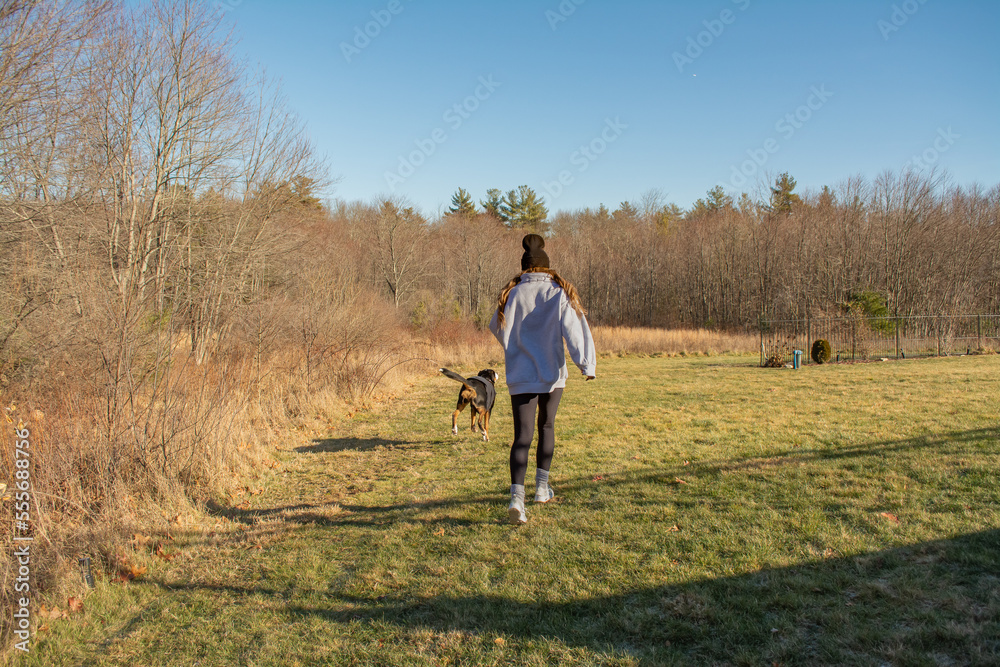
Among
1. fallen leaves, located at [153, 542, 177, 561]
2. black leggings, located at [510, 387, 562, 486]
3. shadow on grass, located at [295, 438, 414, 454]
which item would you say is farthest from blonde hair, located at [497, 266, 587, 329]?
shadow on grass, located at [295, 438, 414, 454]

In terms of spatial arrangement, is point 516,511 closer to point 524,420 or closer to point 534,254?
point 524,420

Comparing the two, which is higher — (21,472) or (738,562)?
Result: (21,472)

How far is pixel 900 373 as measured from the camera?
13.9 m

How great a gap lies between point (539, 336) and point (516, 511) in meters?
1.30

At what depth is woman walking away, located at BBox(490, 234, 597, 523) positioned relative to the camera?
4074mm

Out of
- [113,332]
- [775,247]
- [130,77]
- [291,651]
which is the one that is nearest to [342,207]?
[775,247]

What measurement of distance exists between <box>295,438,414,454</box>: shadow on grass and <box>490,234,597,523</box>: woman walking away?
3.75 metres

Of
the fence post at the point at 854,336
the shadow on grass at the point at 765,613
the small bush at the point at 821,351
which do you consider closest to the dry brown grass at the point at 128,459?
the shadow on grass at the point at 765,613

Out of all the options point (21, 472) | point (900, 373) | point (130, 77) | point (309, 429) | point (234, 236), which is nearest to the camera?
point (21, 472)

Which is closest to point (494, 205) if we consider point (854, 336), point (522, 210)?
point (522, 210)

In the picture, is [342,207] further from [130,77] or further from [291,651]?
[291,651]

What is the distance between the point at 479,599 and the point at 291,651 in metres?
0.99

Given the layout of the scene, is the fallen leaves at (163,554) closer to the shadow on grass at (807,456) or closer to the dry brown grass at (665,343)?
the shadow on grass at (807,456)

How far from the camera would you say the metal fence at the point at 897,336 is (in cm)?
2003
